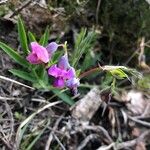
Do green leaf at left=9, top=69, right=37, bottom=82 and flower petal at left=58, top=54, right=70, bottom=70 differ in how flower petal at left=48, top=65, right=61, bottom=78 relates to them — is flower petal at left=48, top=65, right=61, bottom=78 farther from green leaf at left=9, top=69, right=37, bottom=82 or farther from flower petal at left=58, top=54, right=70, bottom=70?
green leaf at left=9, top=69, right=37, bottom=82

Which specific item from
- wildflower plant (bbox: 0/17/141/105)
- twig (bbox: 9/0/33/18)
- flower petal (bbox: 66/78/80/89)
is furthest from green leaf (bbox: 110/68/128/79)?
twig (bbox: 9/0/33/18)

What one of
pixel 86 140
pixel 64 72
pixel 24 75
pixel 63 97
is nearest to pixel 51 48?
pixel 64 72

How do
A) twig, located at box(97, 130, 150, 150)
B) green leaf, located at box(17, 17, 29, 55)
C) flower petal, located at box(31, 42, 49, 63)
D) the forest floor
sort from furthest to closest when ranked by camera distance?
twig, located at box(97, 130, 150, 150), the forest floor, green leaf, located at box(17, 17, 29, 55), flower petal, located at box(31, 42, 49, 63)

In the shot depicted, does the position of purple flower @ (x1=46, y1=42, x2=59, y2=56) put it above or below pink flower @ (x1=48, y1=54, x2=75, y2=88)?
above

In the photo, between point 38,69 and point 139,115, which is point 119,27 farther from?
point 38,69

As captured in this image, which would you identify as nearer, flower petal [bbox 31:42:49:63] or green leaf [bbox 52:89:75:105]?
flower petal [bbox 31:42:49:63]

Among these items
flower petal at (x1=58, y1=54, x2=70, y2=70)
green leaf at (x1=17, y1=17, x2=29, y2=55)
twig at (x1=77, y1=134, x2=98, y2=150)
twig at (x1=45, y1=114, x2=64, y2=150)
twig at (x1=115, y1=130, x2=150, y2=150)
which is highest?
green leaf at (x1=17, y1=17, x2=29, y2=55)

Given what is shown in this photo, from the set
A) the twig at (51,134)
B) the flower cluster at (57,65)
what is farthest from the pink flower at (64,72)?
the twig at (51,134)

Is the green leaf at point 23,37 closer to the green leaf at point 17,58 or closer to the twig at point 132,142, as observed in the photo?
the green leaf at point 17,58

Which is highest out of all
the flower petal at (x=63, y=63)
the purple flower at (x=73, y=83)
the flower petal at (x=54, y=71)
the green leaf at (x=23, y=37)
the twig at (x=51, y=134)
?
the green leaf at (x=23, y=37)
